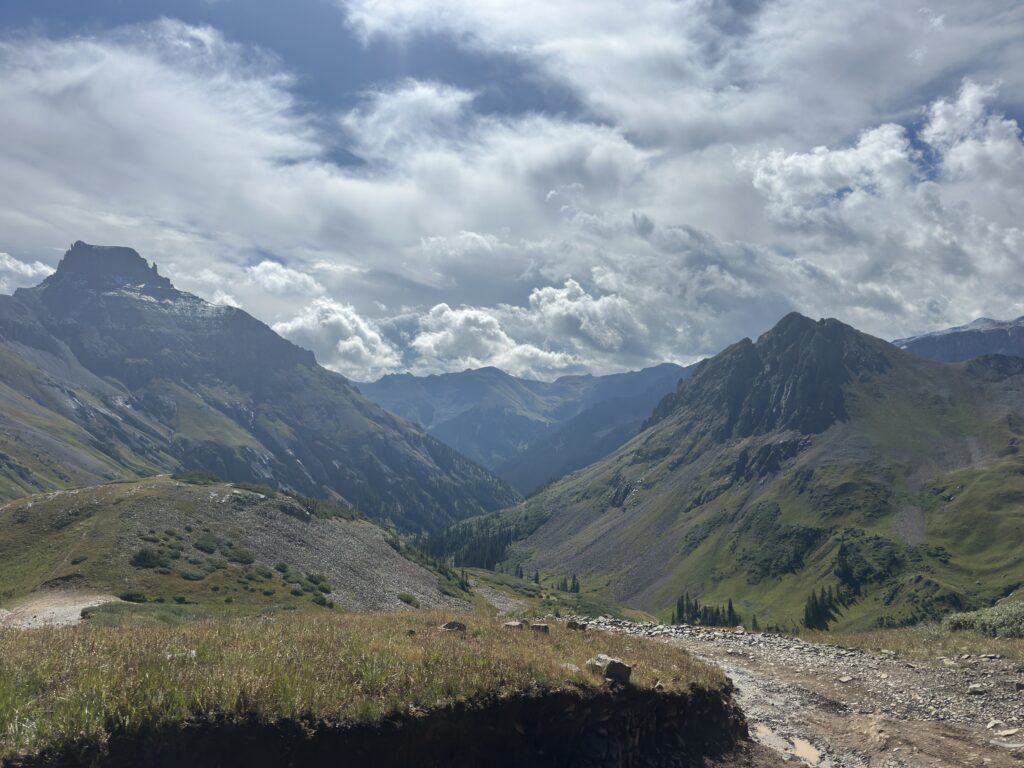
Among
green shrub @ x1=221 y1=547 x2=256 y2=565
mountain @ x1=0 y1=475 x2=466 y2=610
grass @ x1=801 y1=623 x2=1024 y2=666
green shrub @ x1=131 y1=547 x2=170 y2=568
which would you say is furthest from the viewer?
green shrub @ x1=221 y1=547 x2=256 y2=565

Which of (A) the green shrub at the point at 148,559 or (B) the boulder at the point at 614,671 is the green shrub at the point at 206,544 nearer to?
(A) the green shrub at the point at 148,559

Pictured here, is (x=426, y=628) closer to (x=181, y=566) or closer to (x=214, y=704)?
(x=214, y=704)

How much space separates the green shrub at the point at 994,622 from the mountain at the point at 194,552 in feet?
174

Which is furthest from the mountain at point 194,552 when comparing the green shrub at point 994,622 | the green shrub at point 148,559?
the green shrub at point 994,622

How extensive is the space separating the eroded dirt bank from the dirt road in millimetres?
34952

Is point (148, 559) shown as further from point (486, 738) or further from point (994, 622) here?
point (994, 622)

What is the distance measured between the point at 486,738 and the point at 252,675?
528cm

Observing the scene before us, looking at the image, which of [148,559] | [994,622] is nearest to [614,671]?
[994,622]

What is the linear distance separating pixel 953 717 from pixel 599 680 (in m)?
14.9

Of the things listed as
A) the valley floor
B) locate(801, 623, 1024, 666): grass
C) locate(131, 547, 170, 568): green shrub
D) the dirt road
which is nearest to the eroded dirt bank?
the valley floor

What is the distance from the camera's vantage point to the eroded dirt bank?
10.7 m

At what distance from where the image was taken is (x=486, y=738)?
46.0ft

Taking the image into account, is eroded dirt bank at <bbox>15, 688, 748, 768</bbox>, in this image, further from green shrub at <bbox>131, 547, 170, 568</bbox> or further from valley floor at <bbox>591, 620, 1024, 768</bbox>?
green shrub at <bbox>131, 547, 170, 568</bbox>

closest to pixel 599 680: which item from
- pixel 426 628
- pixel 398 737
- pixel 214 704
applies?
pixel 398 737
